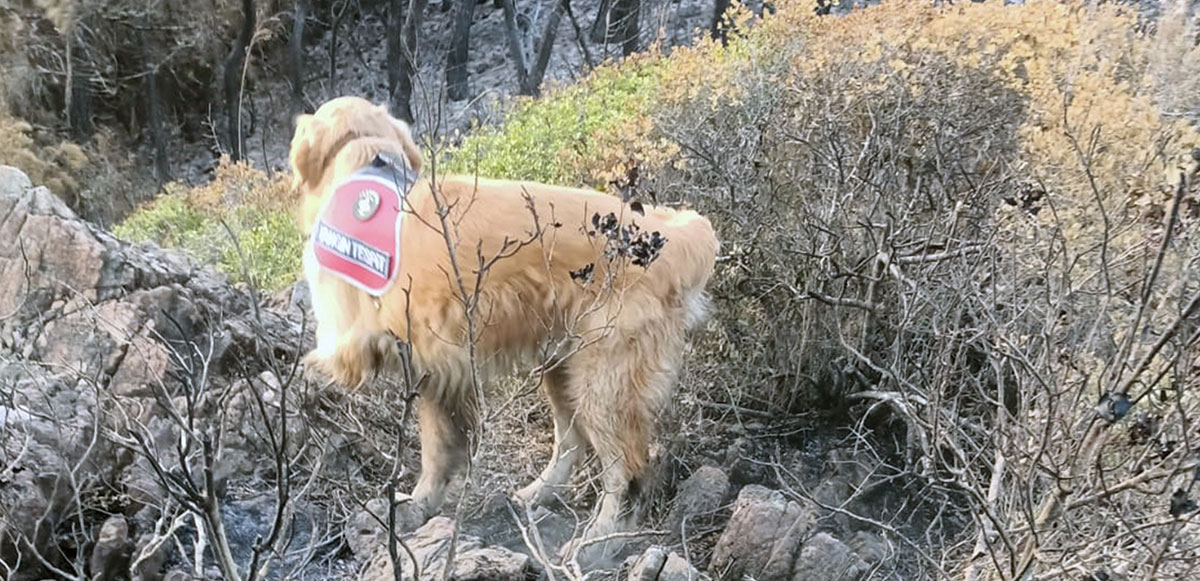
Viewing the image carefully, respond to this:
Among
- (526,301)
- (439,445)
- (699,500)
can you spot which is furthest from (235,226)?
(699,500)

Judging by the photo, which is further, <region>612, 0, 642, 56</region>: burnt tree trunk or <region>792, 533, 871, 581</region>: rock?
<region>612, 0, 642, 56</region>: burnt tree trunk

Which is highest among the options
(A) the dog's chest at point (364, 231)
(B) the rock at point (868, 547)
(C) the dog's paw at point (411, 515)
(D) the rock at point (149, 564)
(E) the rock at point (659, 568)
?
(A) the dog's chest at point (364, 231)

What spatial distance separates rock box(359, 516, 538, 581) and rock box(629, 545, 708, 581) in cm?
38

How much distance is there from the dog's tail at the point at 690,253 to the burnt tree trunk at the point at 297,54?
1196 centimetres

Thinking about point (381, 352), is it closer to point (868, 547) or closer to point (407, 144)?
point (407, 144)

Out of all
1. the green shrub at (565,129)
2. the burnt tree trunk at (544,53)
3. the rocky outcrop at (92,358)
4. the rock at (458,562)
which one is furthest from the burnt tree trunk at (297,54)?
the rock at (458,562)

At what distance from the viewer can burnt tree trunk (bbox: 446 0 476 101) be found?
15672 mm

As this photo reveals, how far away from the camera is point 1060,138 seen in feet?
14.5

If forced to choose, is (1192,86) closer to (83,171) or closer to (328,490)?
(328,490)

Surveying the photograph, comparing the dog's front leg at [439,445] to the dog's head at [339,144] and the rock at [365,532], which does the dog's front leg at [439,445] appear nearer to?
the rock at [365,532]

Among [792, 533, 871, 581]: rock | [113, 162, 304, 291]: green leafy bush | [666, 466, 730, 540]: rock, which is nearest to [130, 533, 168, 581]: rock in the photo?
[666, 466, 730, 540]: rock

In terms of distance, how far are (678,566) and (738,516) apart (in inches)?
20.3

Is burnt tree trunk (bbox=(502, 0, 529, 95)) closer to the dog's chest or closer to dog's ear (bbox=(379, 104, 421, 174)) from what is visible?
dog's ear (bbox=(379, 104, 421, 174))

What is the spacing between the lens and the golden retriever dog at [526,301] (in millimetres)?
3576
